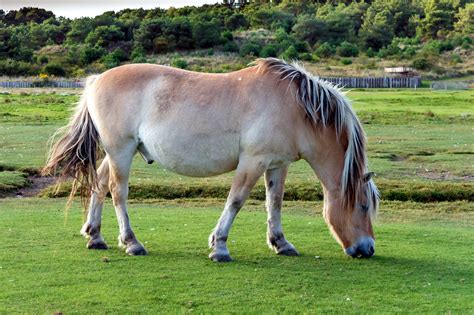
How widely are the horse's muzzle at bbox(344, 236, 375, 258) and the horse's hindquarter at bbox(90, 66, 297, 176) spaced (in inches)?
49.0

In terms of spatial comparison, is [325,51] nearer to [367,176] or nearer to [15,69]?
[15,69]

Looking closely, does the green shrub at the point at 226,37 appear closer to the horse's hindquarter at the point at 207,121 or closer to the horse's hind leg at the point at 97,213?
the horse's hind leg at the point at 97,213

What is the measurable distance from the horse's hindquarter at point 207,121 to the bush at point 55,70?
2788 inches

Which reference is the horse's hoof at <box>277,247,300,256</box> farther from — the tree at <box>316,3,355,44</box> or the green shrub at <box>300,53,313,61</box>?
the tree at <box>316,3,355,44</box>

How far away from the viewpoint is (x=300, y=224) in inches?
439

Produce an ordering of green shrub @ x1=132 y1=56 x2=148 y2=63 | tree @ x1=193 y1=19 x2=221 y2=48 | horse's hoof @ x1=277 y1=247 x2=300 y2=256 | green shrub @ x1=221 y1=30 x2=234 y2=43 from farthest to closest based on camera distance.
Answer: green shrub @ x1=221 y1=30 x2=234 y2=43 < tree @ x1=193 y1=19 x2=221 y2=48 < green shrub @ x1=132 y1=56 x2=148 y2=63 < horse's hoof @ x1=277 y1=247 x2=300 y2=256

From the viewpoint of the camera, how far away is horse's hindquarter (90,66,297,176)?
8.72 meters

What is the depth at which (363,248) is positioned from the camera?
8805 millimetres

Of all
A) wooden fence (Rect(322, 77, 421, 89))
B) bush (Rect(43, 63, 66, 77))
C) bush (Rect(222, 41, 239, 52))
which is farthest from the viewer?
bush (Rect(222, 41, 239, 52))

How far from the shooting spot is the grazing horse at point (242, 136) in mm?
8750

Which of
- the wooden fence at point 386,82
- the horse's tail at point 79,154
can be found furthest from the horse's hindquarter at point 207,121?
the wooden fence at point 386,82

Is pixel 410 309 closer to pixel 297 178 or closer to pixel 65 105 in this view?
pixel 297 178

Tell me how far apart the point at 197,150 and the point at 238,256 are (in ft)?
4.32

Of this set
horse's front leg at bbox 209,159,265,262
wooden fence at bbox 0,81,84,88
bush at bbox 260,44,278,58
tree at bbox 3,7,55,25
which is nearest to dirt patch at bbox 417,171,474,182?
horse's front leg at bbox 209,159,265,262
